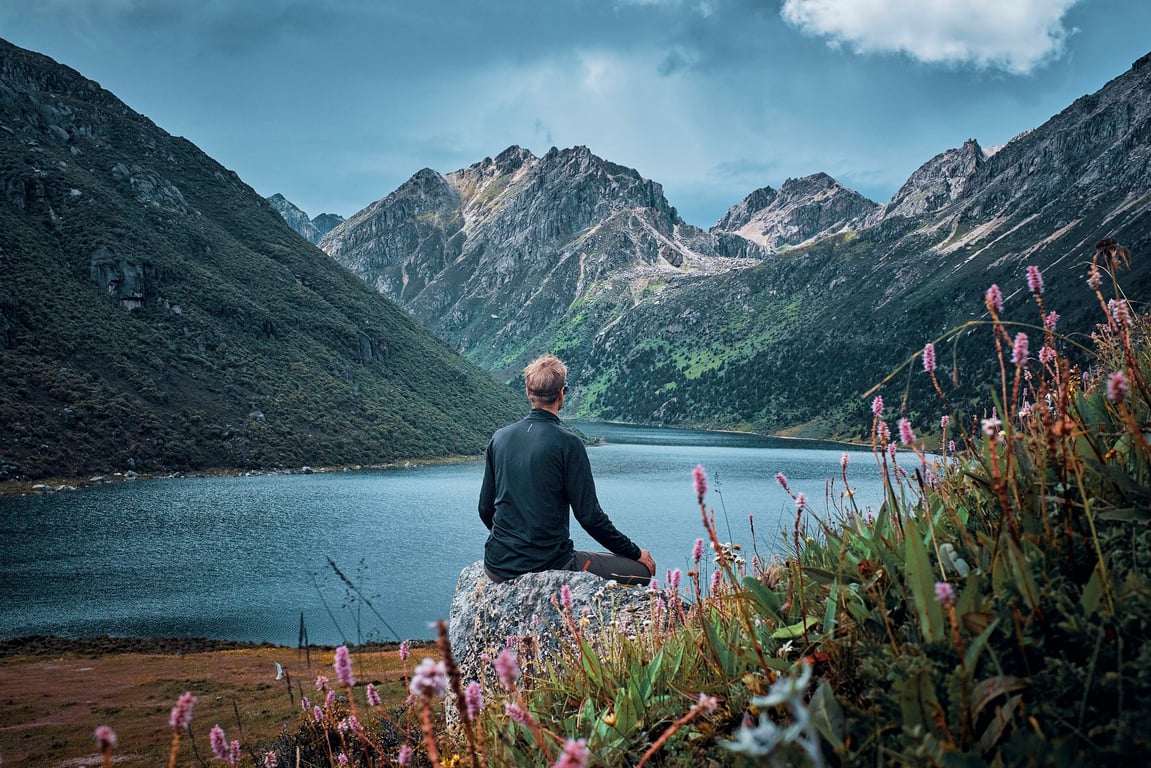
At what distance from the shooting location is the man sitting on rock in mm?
5051

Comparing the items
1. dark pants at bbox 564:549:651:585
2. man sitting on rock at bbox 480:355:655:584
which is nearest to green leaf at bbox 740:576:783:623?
man sitting on rock at bbox 480:355:655:584

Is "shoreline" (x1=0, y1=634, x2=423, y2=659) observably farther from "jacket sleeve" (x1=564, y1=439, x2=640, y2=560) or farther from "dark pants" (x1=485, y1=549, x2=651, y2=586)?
"jacket sleeve" (x1=564, y1=439, x2=640, y2=560)

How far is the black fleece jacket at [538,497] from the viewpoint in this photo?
5.04m

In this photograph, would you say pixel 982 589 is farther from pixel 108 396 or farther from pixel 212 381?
pixel 212 381

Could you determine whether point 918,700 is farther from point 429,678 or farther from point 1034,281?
point 1034,281

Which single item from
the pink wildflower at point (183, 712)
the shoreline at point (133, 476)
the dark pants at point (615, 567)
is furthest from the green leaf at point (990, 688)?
the shoreline at point (133, 476)

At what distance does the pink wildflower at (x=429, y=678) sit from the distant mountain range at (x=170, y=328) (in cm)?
8838

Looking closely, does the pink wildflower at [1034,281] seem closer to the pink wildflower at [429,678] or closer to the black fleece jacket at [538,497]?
the pink wildflower at [429,678]

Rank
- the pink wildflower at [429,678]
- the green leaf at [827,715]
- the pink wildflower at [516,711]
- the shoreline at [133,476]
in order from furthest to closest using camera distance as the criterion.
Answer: the shoreline at [133,476], the pink wildflower at [516,711], the green leaf at [827,715], the pink wildflower at [429,678]

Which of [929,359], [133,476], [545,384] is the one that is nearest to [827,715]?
[929,359]

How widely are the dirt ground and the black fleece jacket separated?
48.5 feet

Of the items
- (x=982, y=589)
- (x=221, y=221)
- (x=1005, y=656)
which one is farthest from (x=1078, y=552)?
(x=221, y=221)

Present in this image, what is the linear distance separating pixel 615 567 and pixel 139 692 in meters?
30.0

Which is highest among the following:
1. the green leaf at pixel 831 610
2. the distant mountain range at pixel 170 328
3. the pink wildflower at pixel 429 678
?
the distant mountain range at pixel 170 328
